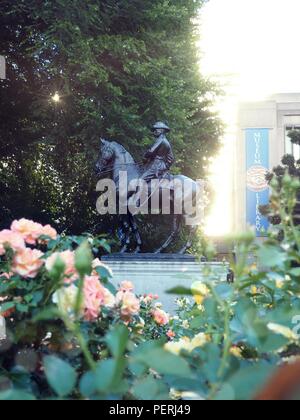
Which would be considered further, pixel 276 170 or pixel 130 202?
pixel 276 170

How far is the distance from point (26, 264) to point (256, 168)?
2889cm

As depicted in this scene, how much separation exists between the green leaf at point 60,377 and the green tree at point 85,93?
508 inches

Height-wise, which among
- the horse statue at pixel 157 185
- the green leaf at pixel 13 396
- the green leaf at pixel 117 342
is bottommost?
the green leaf at pixel 13 396

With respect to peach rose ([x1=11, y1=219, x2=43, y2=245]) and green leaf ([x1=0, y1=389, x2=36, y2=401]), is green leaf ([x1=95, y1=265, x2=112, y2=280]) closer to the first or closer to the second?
peach rose ([x1=11, y1=219, x2=43, y2=245])

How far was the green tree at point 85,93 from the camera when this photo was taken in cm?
1359

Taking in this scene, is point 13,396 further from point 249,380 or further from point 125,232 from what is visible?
point 125,232

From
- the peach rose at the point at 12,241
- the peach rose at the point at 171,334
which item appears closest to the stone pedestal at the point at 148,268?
the peach rose at the point at 171,334

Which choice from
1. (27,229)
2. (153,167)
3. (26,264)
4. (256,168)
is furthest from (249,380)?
(256,168)

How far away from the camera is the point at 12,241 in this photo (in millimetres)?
1696

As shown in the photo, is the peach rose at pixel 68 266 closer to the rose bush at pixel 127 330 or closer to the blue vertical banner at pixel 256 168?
the rose bush at pixel 127 330
